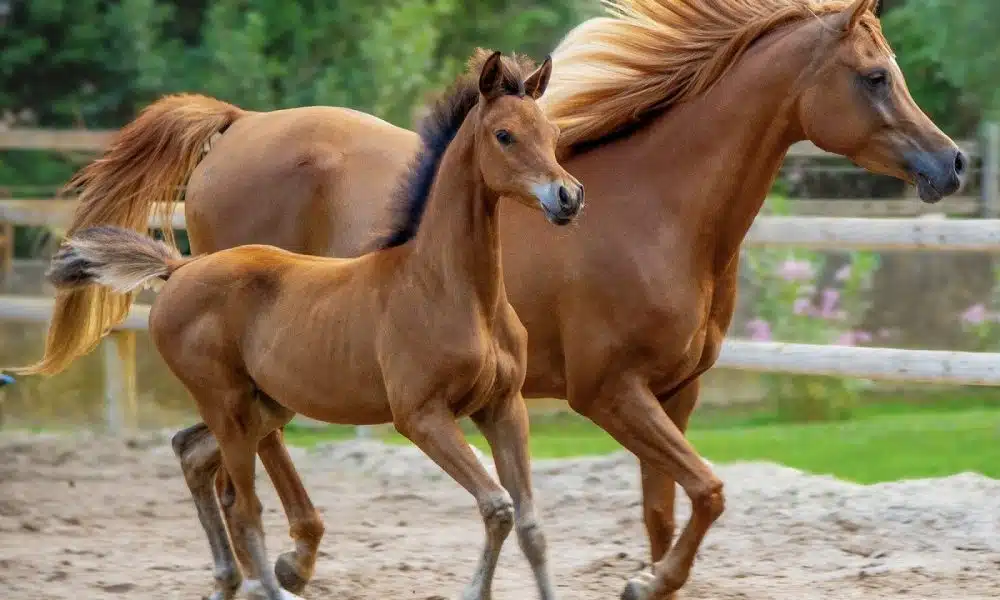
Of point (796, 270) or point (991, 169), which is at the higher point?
point (991, 169)

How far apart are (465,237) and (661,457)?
0.87m

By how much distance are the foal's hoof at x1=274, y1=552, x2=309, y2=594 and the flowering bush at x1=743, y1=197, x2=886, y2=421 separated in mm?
3962

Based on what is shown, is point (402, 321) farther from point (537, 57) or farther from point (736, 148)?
point (537, 57)

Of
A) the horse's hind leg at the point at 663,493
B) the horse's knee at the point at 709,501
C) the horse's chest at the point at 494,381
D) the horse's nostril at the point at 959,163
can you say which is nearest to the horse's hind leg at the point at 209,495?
the horse's chest at the point at 494,381

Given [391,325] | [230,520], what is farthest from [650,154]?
[230,520]

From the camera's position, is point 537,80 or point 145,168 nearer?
point 537,80

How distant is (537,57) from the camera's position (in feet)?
36.9

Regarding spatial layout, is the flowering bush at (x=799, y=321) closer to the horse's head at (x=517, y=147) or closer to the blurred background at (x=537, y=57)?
the blurred background at (x=537, y=57)

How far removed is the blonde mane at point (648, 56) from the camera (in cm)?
411

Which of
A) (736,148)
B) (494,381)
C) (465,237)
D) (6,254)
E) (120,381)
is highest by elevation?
(736,148)

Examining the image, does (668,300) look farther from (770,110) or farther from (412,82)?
(412,82)

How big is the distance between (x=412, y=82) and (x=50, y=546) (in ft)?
16.9

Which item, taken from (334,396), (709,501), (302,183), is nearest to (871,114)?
(709,501)

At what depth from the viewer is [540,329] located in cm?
414
